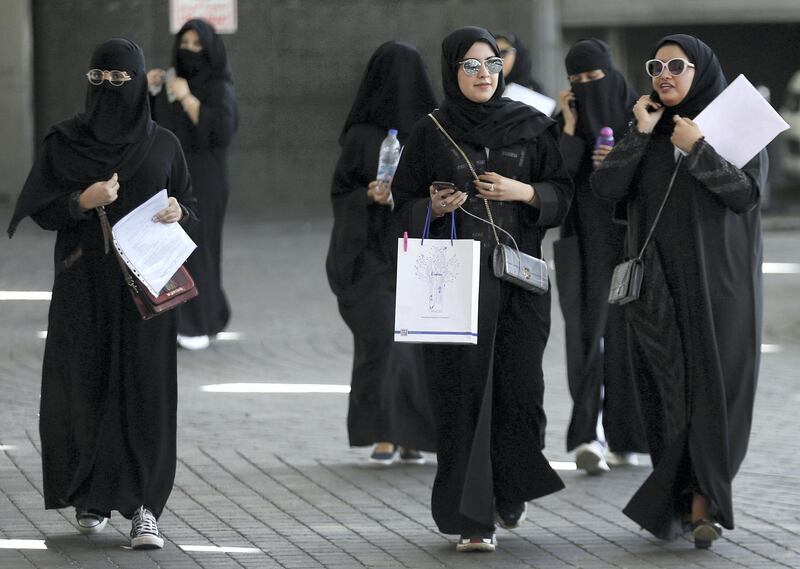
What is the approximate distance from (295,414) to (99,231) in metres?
3.41

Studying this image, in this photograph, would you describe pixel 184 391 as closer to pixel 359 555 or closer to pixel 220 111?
pixel 220 111

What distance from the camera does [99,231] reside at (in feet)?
22.4

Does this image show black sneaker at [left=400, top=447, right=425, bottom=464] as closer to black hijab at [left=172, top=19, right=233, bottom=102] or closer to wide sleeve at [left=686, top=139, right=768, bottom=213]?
wide sleeve at [left=686, top=139, right=768, bottom=213]

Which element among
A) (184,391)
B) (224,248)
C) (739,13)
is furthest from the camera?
(739,13)

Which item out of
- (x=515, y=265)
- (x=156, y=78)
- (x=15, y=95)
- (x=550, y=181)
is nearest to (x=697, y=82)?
(x=550, y=181)

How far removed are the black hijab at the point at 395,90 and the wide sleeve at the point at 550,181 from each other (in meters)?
1.54

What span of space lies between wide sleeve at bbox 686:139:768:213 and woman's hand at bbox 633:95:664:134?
0.22 meters

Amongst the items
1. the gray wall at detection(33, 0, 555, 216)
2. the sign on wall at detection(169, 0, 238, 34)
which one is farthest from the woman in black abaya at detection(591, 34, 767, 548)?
the gray wall at detection(33, 0, 555, 216)

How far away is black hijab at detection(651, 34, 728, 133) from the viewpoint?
671cm

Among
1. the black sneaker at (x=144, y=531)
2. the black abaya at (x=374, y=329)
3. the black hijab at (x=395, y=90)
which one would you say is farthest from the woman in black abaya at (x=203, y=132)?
the black sneaker at (x=144, y=531)

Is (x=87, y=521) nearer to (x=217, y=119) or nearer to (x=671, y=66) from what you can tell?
(x=671, y=66)

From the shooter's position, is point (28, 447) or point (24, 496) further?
point (28, 447)

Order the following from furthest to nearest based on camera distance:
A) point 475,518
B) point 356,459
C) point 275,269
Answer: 1. point 275,269
2. point 356,459
3. point 475,518

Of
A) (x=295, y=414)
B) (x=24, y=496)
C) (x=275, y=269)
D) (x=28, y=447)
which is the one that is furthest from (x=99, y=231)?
(x=275, y=269)
